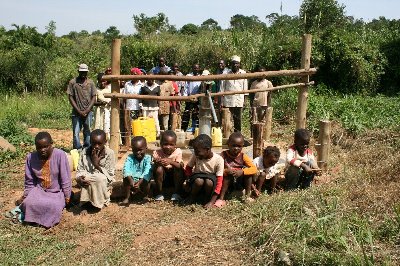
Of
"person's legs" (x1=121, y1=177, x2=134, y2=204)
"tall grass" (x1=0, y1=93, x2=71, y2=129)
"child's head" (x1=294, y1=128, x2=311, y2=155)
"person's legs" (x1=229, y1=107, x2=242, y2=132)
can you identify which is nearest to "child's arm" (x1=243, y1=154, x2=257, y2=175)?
"child's head" (x1=294, y1=128, x2=311, y2=155)

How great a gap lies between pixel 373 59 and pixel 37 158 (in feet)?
40.1

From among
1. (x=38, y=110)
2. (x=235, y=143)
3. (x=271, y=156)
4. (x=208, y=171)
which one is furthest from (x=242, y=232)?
(x=38, y=110)

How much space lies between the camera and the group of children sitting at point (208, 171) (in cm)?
522

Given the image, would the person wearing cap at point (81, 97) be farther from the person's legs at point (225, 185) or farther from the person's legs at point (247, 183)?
the person's legs at point (247, 183)

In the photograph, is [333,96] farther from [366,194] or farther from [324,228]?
[324,228]

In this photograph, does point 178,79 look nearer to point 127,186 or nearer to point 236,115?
point 127,186

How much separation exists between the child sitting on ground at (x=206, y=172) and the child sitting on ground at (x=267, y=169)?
1.73 feet

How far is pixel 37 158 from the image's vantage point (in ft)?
16.5

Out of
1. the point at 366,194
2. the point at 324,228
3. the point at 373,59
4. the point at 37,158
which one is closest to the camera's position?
the point at 324,228

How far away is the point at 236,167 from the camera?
17.6ft

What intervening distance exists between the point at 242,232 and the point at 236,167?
1209 millimetres

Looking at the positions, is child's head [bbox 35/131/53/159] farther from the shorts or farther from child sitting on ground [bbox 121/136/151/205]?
the shorts

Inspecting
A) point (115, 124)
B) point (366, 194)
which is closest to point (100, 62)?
point (115, 124)

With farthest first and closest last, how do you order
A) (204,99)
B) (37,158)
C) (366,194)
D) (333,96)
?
(333,96) < (204,99) < (37,158) < (366,194)
